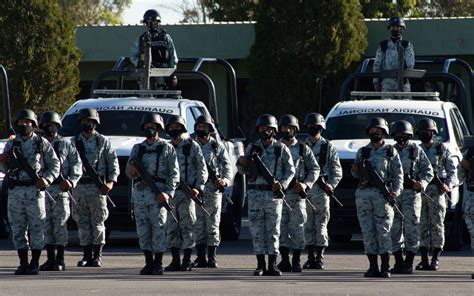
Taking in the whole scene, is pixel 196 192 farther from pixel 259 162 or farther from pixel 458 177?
pixel 458 177

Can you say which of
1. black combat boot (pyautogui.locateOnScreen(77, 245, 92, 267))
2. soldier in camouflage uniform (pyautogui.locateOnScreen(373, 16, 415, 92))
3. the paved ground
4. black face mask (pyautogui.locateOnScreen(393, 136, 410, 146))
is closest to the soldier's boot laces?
the paved ground

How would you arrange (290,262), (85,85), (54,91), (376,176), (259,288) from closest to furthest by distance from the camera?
1. (259,288)
2. (376,176)
3. (290,262)
4. (54,91)
5. (85,85)

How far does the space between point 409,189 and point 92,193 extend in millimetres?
3610

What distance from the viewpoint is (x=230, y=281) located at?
17.0 metres

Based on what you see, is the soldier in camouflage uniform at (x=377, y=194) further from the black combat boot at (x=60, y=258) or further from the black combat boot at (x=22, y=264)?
the black combat boot at (x=22, y=264)

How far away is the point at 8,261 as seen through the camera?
1948cm

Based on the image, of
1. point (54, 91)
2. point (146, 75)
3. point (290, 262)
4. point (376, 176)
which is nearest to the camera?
point (376, 176)

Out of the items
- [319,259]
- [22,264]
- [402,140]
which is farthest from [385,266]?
[22,264]

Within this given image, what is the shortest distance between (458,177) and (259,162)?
3.14m

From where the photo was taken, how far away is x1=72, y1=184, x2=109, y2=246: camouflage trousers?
Result: 18.8m

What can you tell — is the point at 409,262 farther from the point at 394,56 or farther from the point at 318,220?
the point at 394,56

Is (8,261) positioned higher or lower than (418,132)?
lower

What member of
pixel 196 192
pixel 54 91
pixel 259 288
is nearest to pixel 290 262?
pixel 196 192

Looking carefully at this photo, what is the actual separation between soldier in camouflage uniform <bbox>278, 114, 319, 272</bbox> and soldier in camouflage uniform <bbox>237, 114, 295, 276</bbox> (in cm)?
34
